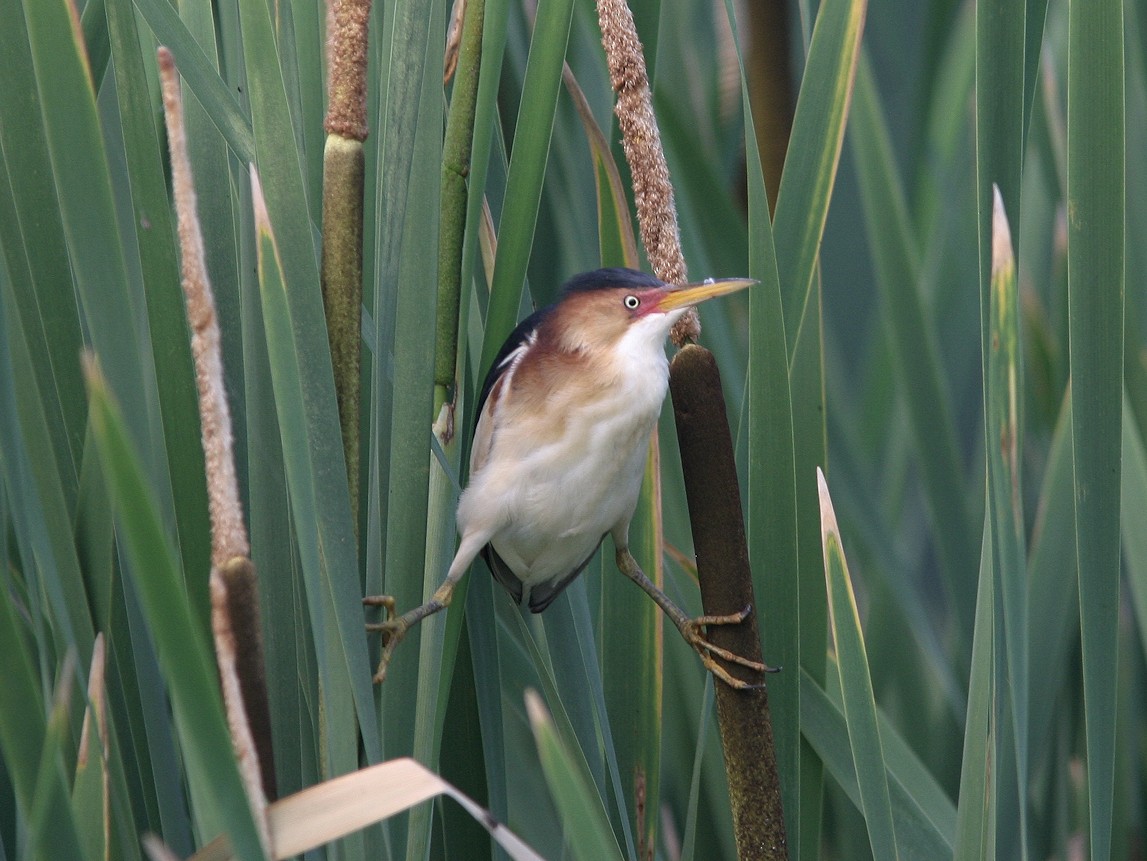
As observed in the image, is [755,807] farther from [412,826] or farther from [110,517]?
[110,517]

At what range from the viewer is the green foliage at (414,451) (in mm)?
703

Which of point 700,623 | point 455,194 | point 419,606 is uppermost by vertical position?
point 455,194

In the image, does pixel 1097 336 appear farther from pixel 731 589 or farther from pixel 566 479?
pixel 566 479

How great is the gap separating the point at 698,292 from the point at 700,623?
300 millimetres

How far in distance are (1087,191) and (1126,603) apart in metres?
0.96

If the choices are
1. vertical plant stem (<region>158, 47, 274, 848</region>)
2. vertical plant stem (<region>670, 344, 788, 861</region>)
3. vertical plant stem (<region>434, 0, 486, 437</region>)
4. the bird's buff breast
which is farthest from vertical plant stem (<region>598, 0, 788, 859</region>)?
vertical plant stem (<region>158, 47, 274, 848</region>)

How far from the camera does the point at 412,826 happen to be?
0.79m

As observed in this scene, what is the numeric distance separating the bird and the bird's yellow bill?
1.0 inches

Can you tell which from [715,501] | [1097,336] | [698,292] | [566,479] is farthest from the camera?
[566,479]

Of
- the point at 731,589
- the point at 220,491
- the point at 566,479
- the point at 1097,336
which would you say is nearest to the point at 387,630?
the point at 566,479

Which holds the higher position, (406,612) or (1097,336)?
(1097,336)

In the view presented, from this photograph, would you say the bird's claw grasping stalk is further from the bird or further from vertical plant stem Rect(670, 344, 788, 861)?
vertical plant stem Rect(670, 344, 788, 861)

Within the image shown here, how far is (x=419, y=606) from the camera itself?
85cm

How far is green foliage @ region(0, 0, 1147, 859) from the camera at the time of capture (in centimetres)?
70
